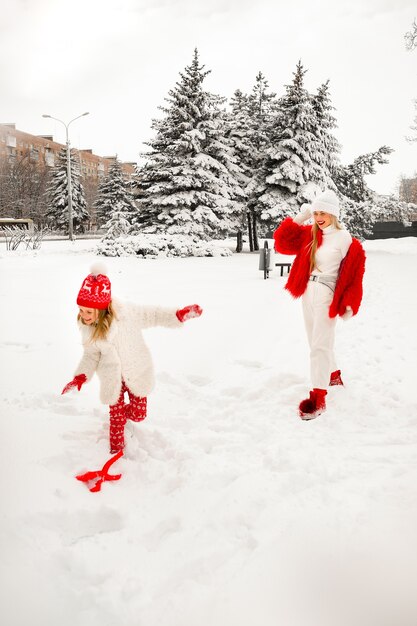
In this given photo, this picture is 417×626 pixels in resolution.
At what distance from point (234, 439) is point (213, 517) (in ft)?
2.90

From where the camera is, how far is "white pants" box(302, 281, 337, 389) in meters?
3.71

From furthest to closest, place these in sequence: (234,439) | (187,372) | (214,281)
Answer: (214,281)
(187,372)
(234,439)

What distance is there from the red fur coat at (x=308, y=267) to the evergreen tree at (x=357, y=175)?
20909 millimetres

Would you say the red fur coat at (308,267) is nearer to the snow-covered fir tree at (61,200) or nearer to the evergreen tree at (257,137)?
the evergreen tree at (257,137)

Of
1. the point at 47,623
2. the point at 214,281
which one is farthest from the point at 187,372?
the point at 214,281

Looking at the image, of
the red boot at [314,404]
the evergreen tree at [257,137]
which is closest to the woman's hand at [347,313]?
the red boot at [314,404]

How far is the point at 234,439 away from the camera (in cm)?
323

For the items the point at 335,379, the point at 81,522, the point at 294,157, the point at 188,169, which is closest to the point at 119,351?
the point at 81,522

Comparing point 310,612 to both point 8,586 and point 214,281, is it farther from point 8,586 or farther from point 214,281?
point 214,281

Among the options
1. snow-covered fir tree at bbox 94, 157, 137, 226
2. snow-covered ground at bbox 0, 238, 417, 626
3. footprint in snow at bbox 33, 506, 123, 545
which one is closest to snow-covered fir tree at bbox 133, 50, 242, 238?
snow-covered ground at bbox 0, 238, 417, 626

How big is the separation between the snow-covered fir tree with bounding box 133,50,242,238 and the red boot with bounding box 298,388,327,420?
624 inches

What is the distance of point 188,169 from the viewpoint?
1938cm

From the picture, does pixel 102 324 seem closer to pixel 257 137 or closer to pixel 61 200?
pixel 257 137

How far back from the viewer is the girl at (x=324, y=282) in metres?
3.57
